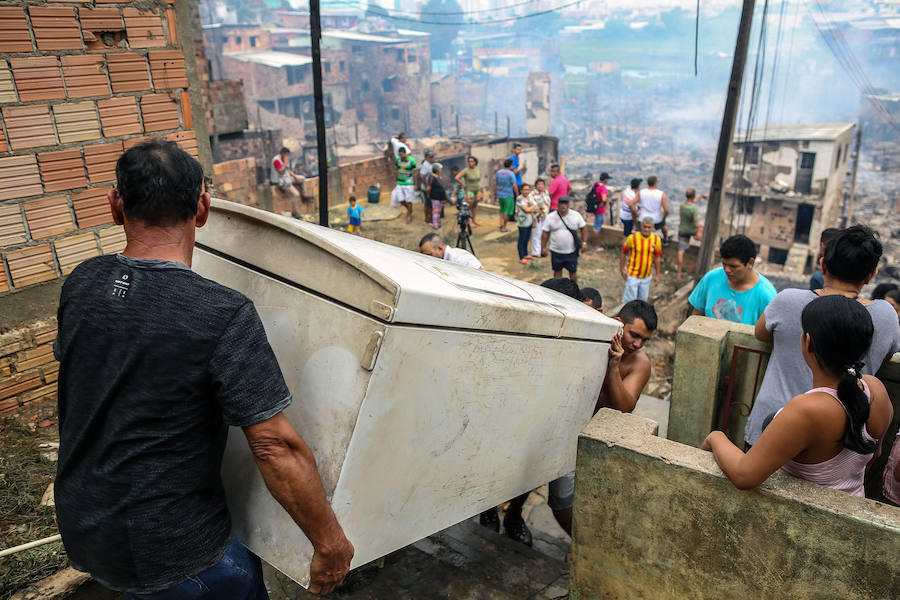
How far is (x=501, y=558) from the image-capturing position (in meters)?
3.20

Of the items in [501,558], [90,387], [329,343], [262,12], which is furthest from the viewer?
[262,12]

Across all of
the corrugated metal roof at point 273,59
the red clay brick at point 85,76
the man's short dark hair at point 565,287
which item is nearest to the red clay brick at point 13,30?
the red clay brick at point 85,76

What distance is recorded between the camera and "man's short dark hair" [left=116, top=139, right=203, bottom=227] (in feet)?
4.90

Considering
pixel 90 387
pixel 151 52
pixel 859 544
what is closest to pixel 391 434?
pixel 90 387

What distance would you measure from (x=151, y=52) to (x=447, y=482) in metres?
3.89

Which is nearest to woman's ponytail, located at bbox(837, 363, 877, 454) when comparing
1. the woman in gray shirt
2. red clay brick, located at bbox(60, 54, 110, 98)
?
the woman in gray shirt

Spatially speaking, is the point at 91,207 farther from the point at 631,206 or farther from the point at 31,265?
the point at 631,206

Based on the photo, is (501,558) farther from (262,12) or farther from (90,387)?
(262,12)

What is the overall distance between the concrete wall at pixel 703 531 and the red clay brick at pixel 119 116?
3742mm

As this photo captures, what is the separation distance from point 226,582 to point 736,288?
12.3 feet

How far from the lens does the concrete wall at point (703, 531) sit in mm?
1989

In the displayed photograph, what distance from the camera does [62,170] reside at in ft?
12.8

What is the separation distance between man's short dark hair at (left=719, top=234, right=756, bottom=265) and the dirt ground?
3.91 m

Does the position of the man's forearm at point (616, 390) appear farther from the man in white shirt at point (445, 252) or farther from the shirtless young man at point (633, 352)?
the man in white shirt at point (445, 252)
